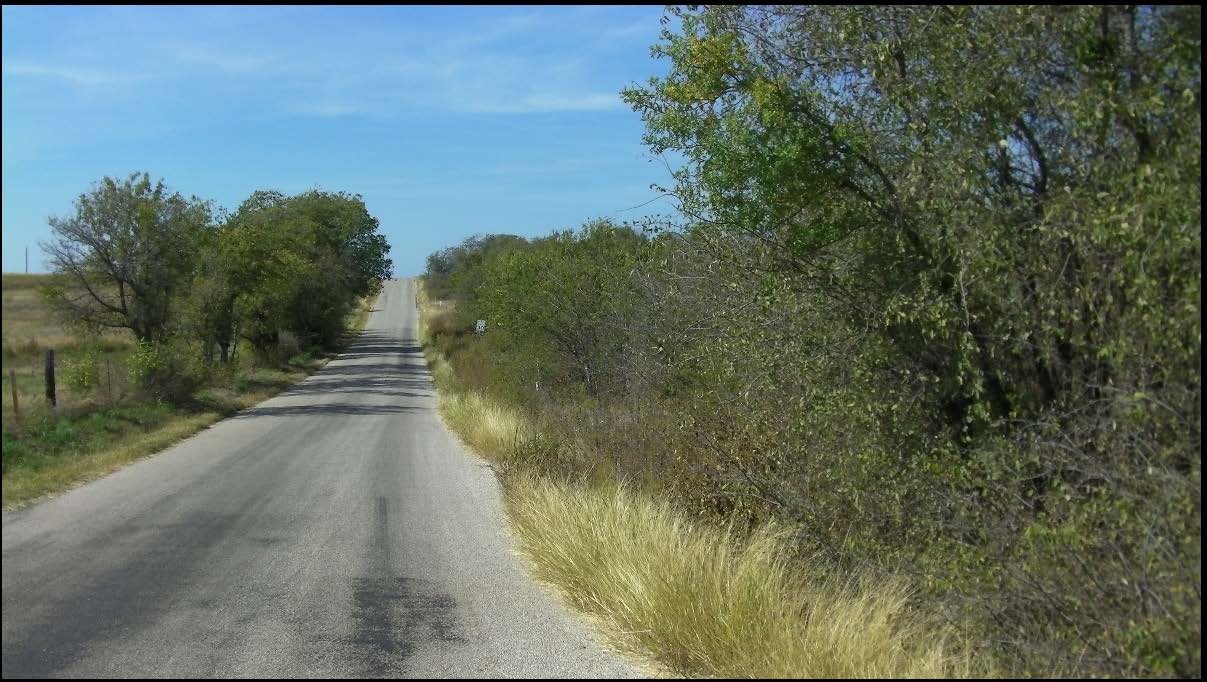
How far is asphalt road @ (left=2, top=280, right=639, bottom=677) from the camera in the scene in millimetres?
5176

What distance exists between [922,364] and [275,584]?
524 cm

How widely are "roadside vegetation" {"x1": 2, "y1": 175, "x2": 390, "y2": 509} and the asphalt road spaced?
0.48 m

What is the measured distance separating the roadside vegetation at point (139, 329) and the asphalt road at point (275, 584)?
0.48 m

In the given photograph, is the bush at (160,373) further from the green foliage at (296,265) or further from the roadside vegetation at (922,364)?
the green foliage at (296,265)

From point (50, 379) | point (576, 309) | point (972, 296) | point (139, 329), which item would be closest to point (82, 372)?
point (50, 379)

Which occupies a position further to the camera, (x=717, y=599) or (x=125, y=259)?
(x=125, y=259)

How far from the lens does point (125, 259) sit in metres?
15.5

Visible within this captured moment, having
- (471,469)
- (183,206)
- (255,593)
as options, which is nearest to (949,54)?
(255,593)

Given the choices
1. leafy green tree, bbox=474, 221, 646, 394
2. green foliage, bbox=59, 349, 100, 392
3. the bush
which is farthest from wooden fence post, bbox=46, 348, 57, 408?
leafy green tree, bbox=474, 221, 646, 394

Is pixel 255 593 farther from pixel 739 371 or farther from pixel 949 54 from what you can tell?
pixel 949 54

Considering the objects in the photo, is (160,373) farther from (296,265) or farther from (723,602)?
(296,265)

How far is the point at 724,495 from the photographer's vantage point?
348 inches

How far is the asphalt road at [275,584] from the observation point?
5176 mm

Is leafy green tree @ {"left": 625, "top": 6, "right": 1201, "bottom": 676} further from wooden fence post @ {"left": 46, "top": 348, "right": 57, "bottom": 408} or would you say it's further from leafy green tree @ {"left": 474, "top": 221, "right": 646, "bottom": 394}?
leafy green tree @ {"left": 474, "top": 221, "right": 646, "bottom": 394}
